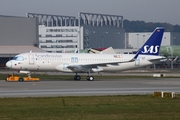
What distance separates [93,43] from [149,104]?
13349 centimetres

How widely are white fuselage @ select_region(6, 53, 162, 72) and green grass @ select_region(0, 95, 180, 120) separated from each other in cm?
2378

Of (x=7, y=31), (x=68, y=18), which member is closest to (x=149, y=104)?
(x=7, y=31)

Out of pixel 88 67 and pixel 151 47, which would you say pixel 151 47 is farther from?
pixel 88 67

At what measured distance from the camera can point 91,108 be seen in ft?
82.5

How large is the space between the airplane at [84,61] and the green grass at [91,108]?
78.3ft

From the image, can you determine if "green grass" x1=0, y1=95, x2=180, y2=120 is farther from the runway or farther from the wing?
the wing

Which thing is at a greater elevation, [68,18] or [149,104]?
[68,18]

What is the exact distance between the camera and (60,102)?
28125 mm

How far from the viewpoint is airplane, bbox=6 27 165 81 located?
5409cm

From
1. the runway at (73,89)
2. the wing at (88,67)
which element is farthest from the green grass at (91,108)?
the wing at (88,67)

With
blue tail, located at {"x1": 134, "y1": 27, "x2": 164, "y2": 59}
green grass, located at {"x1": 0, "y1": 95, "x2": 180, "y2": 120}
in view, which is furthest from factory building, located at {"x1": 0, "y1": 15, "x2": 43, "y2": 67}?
green grass, located at {"x1": 0, "y1": 95, "x2": 180, "y2": 120}

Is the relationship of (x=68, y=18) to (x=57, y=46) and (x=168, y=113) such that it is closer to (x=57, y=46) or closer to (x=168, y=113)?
(x=57, y=46)

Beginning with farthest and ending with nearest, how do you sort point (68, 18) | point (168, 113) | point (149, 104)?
point (68, 18)
point (149, 104)
point (168, 113)

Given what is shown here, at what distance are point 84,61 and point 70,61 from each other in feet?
6.08
